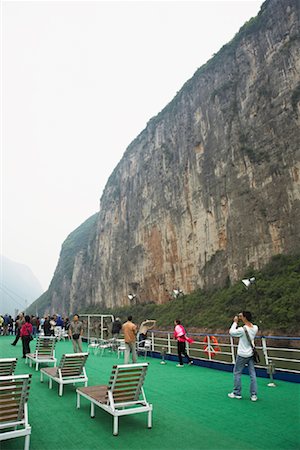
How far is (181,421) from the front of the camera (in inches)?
189

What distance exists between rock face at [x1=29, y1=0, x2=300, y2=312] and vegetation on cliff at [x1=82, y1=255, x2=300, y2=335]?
153 cm

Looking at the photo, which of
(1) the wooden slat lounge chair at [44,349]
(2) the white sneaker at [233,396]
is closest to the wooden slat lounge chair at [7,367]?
(1) the wooden slat lounge chair at [44,349]

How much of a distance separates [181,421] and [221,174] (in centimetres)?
3146

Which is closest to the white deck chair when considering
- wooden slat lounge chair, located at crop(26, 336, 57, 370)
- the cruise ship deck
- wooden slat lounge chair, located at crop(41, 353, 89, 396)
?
wooden slat lounge chair, located at crop(26, 336, 57, 370)

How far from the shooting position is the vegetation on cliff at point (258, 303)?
Answer: 2275cm

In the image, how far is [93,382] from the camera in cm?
759

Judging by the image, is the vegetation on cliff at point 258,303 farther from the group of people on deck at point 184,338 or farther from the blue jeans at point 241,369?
the blue jeans at point 241,369

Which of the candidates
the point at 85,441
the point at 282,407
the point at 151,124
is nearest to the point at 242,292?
the point at 282,407

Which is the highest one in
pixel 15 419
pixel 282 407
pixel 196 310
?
pixel 196 310

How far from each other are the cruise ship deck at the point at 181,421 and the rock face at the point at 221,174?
884 inches

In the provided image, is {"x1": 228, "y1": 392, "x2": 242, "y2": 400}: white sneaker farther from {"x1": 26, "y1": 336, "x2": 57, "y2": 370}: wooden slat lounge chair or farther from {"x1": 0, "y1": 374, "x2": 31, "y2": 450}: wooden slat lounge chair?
{"x1": 26, "y1": 336, "x2": 57, "y2": 370}: wooden slat lounge chair

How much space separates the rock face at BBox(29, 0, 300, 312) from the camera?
94.7 ft

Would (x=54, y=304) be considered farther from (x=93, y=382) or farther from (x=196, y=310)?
(x=93, y=382)

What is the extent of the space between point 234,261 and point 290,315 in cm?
945
